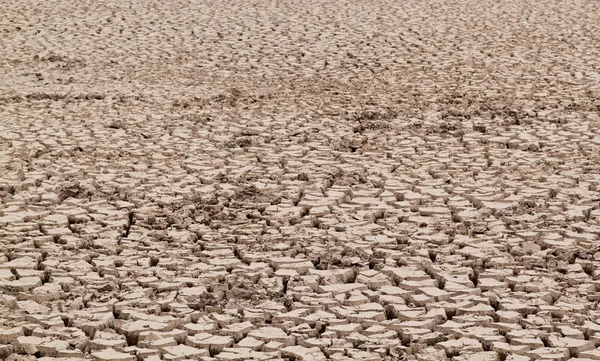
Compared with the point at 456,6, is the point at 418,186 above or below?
below

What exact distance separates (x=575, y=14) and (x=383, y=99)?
427 centimetres

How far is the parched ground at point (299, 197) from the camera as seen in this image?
12.0ft

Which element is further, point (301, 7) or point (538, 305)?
point (301, 7)

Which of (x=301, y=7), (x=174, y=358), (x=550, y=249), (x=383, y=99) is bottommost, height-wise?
(x=174, y=358)

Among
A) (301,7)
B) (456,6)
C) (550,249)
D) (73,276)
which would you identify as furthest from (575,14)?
(73,276)

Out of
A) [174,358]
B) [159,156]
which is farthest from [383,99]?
[174,358]

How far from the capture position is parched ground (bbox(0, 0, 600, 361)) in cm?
367

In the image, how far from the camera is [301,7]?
35.5ft

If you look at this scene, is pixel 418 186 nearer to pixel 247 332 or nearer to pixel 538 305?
pixel 538 305

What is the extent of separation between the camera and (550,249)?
4379mm

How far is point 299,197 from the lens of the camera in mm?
5062

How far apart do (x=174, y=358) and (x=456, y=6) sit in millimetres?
8209

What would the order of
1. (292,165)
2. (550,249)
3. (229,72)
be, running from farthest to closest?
(229,72)
(292,165)
(550,249)

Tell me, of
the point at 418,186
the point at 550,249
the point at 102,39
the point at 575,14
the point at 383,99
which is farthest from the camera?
the point at 575,14
